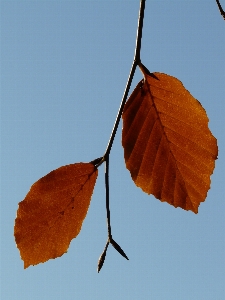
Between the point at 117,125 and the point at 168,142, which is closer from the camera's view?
the point at 117,125

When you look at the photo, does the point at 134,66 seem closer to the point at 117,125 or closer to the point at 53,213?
the point at 117,125

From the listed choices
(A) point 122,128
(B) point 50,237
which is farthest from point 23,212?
(A) point 122,128

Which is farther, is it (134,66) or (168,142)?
(168,142)

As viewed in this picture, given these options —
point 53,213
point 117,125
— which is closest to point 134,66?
point 117,125
